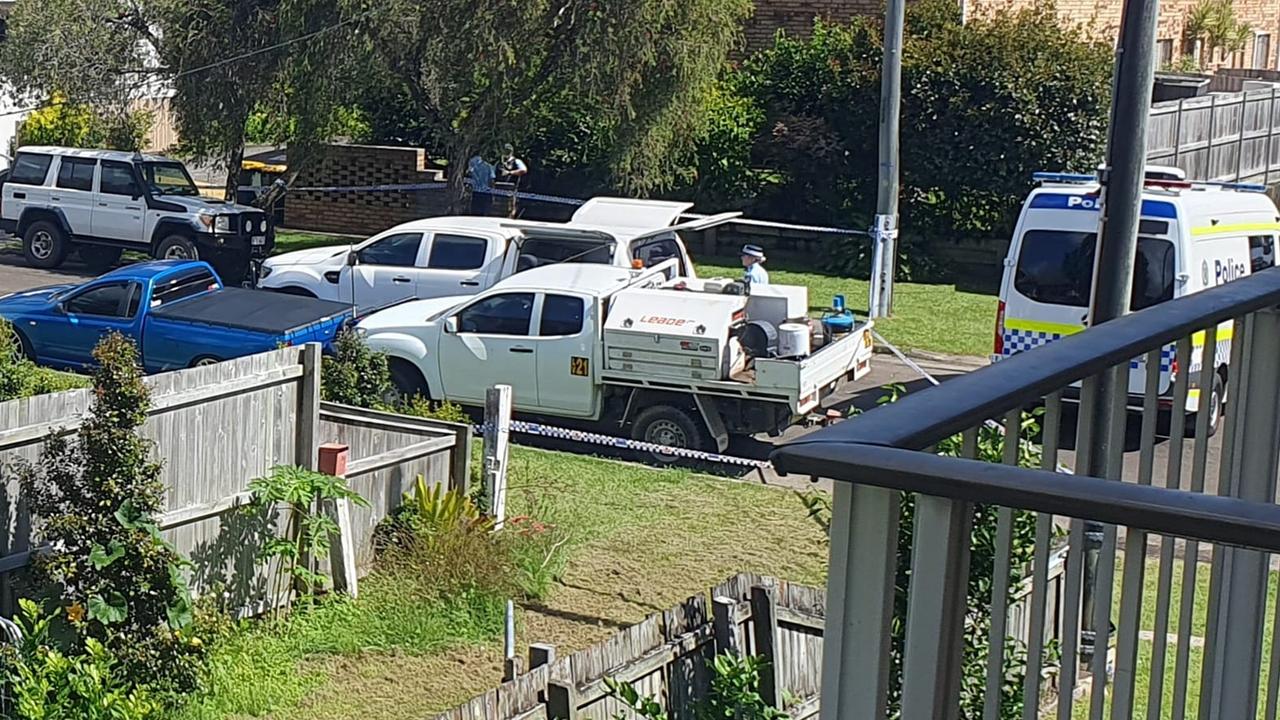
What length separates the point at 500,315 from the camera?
14305 mm

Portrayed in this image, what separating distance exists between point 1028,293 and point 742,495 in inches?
155

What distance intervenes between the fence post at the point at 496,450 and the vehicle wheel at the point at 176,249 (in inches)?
485

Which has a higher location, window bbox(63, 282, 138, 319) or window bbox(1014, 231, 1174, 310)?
window bbox(1014, 231, 1174, 310)

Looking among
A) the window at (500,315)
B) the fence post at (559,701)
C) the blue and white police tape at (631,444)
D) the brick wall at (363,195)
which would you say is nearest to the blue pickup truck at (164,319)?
the window at (500,315)

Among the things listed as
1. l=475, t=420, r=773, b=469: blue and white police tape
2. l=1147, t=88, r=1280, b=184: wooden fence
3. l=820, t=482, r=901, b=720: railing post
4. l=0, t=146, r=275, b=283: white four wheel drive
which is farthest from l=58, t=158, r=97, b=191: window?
l=820, t=482, r=901, b=720: railing post

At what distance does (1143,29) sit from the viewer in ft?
25.6

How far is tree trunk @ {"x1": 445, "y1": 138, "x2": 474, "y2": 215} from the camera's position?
78.6 feet

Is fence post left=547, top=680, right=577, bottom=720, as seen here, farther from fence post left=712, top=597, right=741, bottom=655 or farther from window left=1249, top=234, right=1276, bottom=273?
window left=1249, top=234, right=1276, bottom=273

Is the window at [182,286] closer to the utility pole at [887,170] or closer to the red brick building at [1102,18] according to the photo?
the utility pole at [887,170]

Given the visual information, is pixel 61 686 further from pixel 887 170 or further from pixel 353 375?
pixel 887 170

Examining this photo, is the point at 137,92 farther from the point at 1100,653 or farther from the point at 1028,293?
the point at 1100,653

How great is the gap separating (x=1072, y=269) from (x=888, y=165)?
260 inches

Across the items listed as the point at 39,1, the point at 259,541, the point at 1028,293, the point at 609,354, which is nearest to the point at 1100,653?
the point at 259,541

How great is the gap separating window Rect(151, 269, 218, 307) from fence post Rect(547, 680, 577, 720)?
33.1ft
